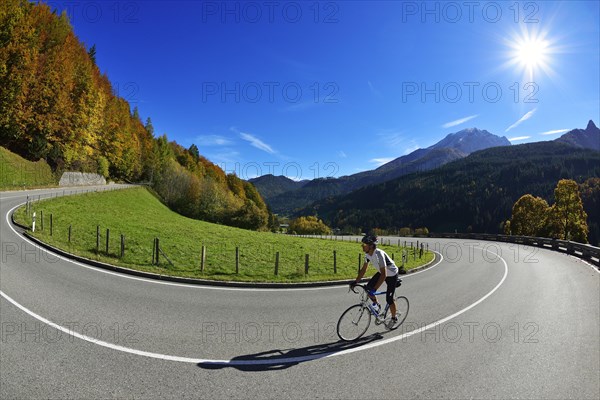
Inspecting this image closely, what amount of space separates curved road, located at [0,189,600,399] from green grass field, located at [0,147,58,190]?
33.5 metres

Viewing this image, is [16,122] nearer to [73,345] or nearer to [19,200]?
[19,200]

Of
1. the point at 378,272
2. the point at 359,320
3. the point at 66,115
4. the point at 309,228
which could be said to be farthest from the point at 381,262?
the point at 309,228

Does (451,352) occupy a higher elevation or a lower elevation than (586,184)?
lower

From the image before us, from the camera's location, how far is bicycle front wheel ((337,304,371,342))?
23.2ft

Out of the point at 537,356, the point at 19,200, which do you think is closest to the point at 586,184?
the point at 537,356

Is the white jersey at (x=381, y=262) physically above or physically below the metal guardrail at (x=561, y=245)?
above

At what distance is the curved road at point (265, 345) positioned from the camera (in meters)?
4.98

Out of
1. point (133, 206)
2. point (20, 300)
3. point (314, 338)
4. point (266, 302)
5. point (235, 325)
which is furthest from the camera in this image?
point (133, 206)

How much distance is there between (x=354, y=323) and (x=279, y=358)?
2.43 m

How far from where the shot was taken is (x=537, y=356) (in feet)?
21.4

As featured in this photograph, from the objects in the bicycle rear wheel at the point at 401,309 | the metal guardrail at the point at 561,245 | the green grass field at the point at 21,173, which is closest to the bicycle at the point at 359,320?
the bicycle rear wheel at the point at 401,309

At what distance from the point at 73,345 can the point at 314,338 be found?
17.1ft

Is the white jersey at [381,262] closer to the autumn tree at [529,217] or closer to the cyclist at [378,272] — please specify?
the cyclist at [378,272]

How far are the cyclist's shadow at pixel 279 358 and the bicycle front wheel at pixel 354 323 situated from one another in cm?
27
